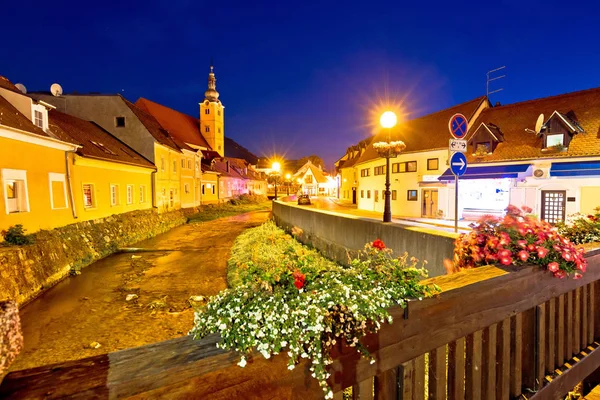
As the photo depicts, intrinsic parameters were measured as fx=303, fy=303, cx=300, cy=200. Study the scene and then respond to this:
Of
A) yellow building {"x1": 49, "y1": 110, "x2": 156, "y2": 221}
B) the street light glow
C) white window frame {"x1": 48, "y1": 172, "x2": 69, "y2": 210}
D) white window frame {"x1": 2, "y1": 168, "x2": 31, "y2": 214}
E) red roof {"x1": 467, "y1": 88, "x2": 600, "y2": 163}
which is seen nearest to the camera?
the street light glow

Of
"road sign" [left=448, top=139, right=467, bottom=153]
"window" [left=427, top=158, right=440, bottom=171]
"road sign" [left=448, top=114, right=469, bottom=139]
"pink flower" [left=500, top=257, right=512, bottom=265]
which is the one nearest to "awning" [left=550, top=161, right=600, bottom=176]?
"window" [left=427, top=158, right=440, bottom=171]

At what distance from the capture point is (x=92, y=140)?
66.7 ft

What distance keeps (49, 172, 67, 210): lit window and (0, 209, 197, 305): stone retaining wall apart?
112 cm

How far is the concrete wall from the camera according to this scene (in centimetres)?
689

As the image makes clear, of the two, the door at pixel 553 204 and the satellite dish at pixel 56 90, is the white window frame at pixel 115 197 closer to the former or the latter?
the satellite dish at pixel 56 90

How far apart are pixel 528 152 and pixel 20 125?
2512 cm

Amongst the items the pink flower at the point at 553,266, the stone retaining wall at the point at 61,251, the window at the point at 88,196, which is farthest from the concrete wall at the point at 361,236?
the window at the point at 88,196

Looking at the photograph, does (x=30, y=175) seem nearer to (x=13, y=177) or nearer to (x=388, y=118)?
(x=13, y=177)

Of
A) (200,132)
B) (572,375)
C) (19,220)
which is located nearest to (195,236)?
(19,220)

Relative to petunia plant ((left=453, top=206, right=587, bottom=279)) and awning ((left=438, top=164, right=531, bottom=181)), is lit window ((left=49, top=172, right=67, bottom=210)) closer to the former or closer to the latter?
petunia plant ((left=453, top=206, right=587, bottom=279))

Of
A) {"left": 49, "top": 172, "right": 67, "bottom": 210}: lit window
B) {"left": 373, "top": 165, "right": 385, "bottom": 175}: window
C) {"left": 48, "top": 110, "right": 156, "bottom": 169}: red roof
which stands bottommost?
{"left": 49, "top": 172, "right": 67, "bottom": 210}: lit window

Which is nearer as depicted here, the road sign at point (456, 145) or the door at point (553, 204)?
the road sign at point (456, 145)

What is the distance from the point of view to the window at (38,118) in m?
13.8

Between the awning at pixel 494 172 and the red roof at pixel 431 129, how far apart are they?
2.65 m
